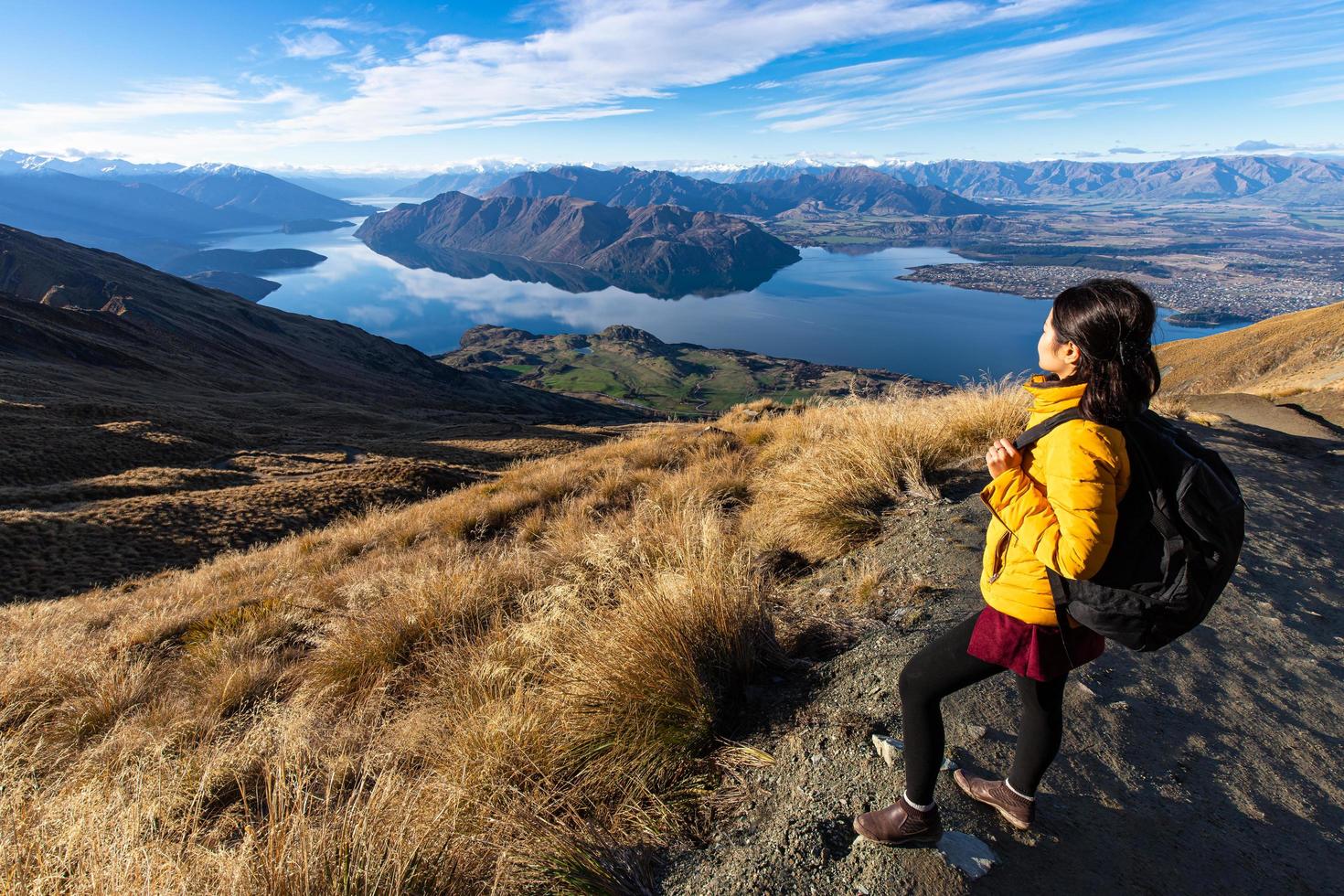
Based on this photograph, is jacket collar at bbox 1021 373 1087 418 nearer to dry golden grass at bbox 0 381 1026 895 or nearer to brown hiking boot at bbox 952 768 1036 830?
brown hiking boot at bbox 952 768 1036 830

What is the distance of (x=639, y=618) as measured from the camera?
126 inches

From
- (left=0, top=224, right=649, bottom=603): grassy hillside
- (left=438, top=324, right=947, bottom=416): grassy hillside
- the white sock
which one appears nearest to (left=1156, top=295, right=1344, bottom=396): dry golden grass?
the white sock

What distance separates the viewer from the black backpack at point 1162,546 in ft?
5.33

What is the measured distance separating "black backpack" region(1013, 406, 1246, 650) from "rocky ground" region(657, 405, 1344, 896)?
1022mm

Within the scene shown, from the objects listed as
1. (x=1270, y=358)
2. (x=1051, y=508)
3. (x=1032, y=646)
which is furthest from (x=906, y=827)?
(x=1270, y=358)

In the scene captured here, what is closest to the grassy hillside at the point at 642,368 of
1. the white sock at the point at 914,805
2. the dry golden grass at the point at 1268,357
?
the dry golden grass at the point at 1268,357

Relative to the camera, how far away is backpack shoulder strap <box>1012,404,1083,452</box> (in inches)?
72.6

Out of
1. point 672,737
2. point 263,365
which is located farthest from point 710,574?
point 263,365

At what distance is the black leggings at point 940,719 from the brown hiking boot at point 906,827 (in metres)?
0.04

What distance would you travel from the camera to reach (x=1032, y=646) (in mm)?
1986

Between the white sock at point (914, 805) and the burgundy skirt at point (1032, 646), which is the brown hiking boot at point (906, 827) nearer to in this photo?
the white sock at point (914, 805)

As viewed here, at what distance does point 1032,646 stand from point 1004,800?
0.71m

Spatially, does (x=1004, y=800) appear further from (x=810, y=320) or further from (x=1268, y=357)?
(x=810, y=320)

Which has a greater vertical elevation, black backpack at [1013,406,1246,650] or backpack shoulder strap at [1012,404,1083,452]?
backpack shoulder strap at [1012,404,1083,452]
